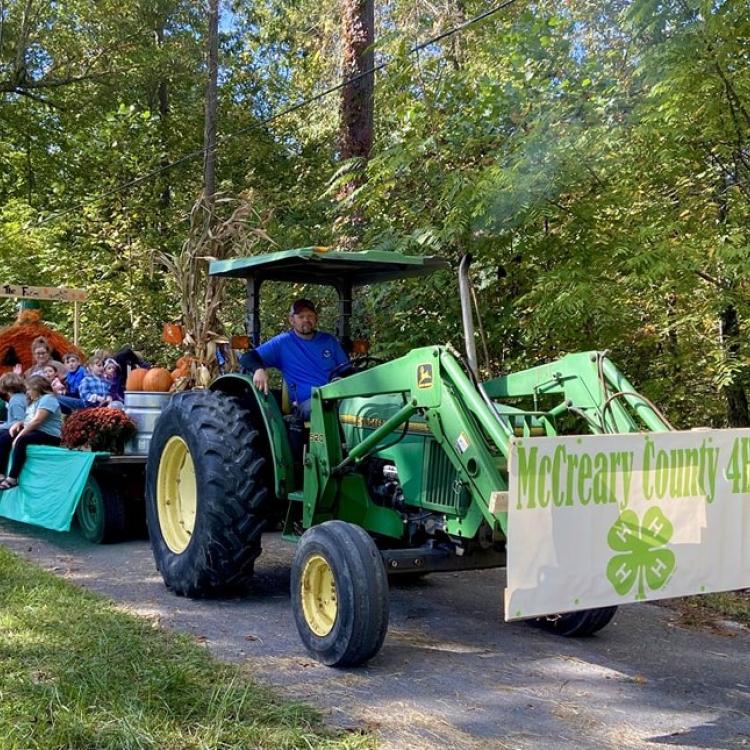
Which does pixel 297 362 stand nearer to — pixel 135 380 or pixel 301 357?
pixel 301 357

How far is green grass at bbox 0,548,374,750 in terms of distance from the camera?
347 centimetres

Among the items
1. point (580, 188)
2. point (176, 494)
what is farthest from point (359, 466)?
point (580, 188)

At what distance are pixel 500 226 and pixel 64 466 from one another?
451 centimetres

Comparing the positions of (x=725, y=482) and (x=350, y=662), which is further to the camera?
(x=350, y=662)

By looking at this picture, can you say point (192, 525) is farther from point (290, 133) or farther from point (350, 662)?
point (290, 133)

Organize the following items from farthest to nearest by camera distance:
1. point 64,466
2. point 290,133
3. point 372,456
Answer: point 290,133
point 64,466
point 372,456

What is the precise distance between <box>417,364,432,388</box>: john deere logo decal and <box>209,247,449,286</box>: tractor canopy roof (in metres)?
1.37

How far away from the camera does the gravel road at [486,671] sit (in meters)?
3.90

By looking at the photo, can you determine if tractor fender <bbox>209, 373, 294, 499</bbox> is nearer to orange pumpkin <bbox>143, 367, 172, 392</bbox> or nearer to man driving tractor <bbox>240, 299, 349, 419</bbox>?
man driving tractor <bbox>240, 299, 349, 419</bbox>

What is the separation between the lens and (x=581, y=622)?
5.45 metres

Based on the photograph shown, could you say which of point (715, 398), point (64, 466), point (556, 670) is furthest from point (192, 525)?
point (715, 398)

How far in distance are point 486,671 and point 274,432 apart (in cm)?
208

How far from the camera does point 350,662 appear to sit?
15.0 ft

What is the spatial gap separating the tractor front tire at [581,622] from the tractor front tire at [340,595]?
4.73 feet
